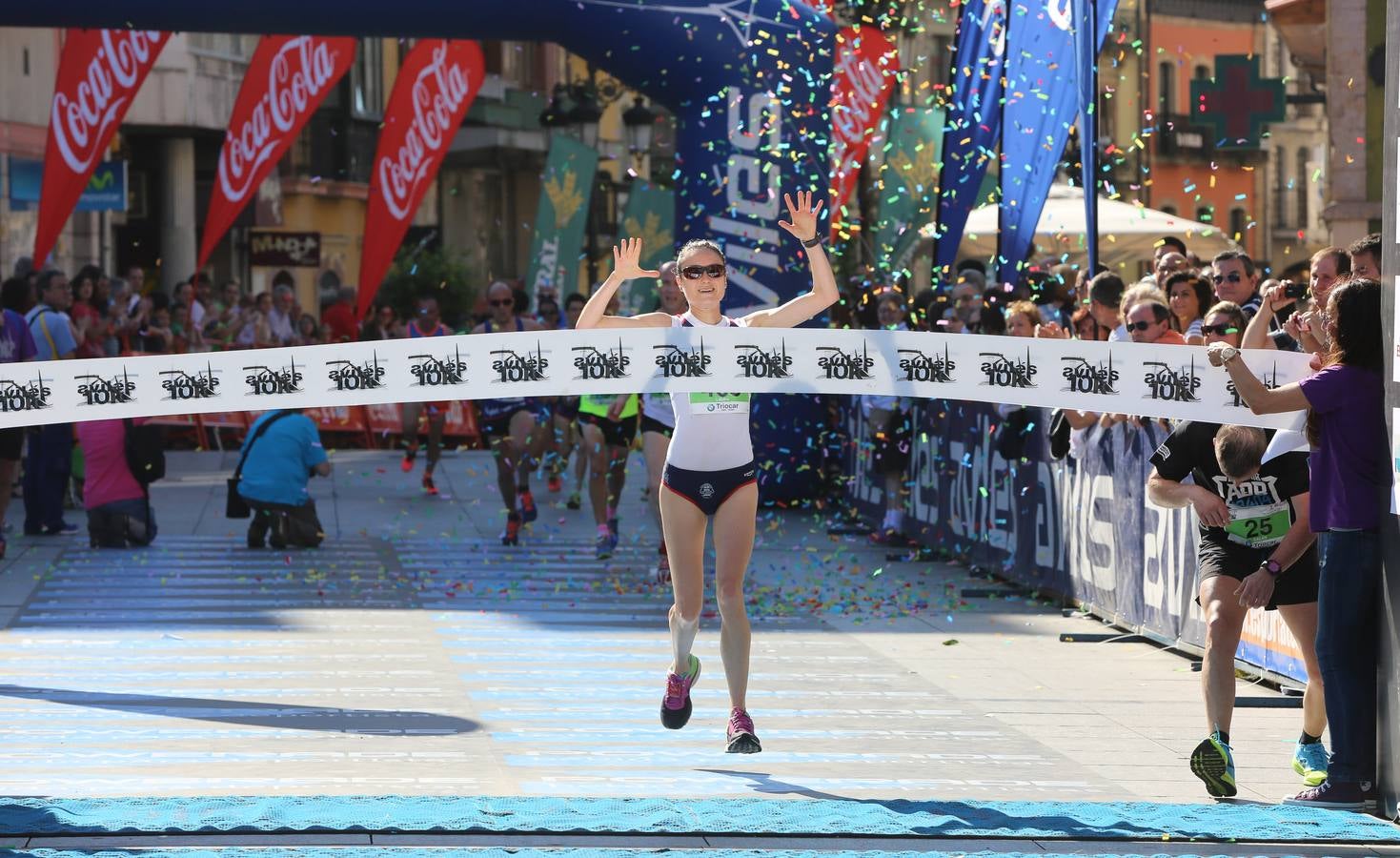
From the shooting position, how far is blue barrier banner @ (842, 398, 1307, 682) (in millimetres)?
10797

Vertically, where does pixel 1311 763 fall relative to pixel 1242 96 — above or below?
below

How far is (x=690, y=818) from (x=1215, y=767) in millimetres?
1857

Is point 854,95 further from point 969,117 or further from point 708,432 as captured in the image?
point 708,432

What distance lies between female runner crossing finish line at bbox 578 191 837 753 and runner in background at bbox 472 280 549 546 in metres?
7.71

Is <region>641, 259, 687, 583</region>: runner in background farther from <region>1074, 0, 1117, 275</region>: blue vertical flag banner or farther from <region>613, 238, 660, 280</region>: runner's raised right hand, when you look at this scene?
<region>613, 238, 660, 280</region>: runner's raised right hand

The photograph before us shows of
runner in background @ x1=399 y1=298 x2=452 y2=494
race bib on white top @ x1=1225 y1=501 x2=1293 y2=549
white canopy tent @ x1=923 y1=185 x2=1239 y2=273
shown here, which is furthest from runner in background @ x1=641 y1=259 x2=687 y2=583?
white canopy tent @ x1=923 y1=185 x2=1239 y2=273

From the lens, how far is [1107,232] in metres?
23.9

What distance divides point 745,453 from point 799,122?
9687 mm

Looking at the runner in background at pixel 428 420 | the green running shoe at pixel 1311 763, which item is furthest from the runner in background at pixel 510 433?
Answer: the green running shoe at pixel 1311 763

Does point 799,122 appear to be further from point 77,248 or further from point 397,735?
point 77,248

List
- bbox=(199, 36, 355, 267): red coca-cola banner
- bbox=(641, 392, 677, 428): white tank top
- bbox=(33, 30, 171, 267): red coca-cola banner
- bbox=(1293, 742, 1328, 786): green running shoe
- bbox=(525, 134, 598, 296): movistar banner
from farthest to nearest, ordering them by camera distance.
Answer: bbox=(525, 134, 598, 296): movistar banner, bbox=(199, 36, 355, 267): red coca-cola banner, bbox=(33, 30, 171, 267): red coca-cola banner, bbox=(641, 392, 677, 428): white tank top, bbox=(1293, 742, 1328, 786): green running shoe

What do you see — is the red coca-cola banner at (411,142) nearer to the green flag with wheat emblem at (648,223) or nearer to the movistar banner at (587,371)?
the green flag with wheat emblem at (648,223)

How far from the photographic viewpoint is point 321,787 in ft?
24.1

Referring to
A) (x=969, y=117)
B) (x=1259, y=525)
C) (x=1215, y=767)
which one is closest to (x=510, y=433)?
(x=969, y=117)
